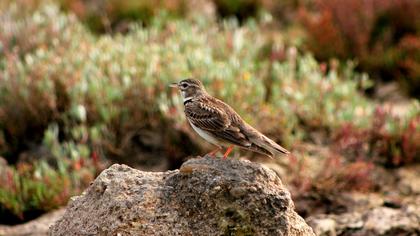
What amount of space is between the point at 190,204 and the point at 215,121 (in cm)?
150

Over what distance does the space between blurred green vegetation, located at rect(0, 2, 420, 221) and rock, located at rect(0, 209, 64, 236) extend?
0.77 feet

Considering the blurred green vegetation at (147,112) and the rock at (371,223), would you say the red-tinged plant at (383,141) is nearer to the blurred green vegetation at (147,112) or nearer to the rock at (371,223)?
the blurred green vegetation at (147,112)

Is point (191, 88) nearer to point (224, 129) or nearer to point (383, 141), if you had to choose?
point (224, 129)

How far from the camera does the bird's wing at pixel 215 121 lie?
21.0ft

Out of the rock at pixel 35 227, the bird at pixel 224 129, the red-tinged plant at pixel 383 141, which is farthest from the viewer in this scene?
the red-tinged plant at pixel 383 141

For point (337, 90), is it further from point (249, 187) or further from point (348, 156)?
point (249, 187)

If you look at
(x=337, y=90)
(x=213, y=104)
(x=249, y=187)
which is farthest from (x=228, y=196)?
(x=337, y=90)

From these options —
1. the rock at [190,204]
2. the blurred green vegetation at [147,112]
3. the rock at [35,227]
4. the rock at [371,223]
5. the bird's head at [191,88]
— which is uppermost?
the bird's head at [191,88]

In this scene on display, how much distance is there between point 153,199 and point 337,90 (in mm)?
5395

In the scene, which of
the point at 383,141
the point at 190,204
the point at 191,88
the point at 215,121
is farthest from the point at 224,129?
the point at 383,141

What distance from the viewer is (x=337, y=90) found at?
10094mm

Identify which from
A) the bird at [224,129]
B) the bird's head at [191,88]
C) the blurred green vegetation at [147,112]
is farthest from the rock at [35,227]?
the bird at [224,129]

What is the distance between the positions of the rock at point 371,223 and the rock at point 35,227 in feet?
8.40

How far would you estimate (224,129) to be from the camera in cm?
645
